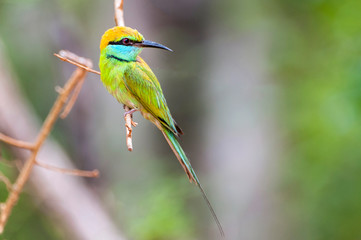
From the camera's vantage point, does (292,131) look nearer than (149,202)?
No

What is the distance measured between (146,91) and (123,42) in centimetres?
28

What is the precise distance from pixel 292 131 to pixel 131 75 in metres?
2.88

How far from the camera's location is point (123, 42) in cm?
174

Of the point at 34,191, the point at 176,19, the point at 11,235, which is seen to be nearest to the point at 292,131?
the point at 176,19

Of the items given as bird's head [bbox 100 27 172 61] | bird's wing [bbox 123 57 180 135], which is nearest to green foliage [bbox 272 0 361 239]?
bird's wing [bbox 123 57 180 135]

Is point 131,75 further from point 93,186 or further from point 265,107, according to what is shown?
point 265,107

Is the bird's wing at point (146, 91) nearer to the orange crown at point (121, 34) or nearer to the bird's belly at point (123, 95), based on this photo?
the bird's belly at point (123, 95)

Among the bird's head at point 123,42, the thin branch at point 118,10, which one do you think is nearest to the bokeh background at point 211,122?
the bird's head at point 123,42

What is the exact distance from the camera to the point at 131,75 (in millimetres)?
1916

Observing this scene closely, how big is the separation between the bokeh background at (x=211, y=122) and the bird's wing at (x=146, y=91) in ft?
5.91

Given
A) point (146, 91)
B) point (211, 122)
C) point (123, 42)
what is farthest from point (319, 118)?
point (123, 42)

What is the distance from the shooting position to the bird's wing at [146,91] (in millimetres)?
1907

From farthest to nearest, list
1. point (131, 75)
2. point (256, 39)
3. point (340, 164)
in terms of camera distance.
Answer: point (256, 39)
point (340, 164)
point (131, 75)

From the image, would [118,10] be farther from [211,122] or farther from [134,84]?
[211,122]
